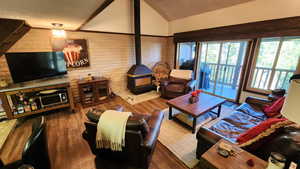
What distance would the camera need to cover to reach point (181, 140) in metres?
2.21

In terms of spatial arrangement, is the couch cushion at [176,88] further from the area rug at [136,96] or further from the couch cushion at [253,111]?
the couch cushion at [253,111]

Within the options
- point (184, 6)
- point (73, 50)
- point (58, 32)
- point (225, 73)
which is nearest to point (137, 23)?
point (184, 6)

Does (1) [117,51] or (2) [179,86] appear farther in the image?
(1) [117,51]

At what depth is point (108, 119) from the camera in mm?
1338

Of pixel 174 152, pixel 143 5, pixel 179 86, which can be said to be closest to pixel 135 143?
pixel 174 152

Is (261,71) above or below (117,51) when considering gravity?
below

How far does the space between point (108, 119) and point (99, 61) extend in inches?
126

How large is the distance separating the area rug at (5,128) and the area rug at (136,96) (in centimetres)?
257

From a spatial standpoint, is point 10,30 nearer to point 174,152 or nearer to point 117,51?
point 117,51

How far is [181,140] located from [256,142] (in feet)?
3.83

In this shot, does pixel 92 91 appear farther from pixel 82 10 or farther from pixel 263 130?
pixel 263 130

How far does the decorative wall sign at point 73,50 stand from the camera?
3.37 metres

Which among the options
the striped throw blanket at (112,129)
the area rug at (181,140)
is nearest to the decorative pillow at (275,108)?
the area rug at (181,140)

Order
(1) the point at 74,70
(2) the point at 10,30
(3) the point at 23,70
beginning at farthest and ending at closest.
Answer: (1) the point at 74,70
(3) the point at 23,70
(2) the point at 10,30
